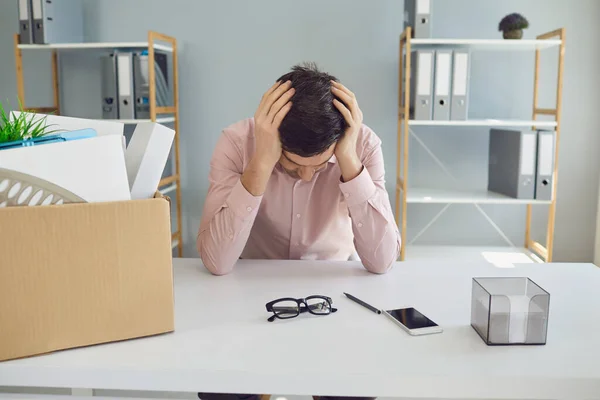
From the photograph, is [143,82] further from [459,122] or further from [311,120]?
[311,120]

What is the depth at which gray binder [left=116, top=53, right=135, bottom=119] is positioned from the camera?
2.71m

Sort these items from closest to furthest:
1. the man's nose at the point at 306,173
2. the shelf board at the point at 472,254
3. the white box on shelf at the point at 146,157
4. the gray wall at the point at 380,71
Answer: the white box on shelf at the point at 146,157 < the man's nose at the point at 306,173 < the shelf board at the point at 472,254 < the gray wall at the point at 380,71

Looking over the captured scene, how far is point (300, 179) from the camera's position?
1475 mm

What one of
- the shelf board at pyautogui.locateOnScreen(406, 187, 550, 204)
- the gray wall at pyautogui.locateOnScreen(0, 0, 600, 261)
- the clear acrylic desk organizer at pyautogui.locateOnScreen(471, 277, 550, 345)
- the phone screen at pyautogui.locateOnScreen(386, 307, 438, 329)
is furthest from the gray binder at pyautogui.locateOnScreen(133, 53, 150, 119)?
the clear acrylic desk organizer at pyautogui.locateOnScreen(471, 277, 550, 345)

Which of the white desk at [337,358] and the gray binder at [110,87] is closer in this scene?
the white desk at [337,358]

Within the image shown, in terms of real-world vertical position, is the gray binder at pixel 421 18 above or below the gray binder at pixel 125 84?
above

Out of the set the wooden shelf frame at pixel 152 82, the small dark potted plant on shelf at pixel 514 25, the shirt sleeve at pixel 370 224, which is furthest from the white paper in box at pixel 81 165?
the small dark potted plant on shelf at pixel 514 25

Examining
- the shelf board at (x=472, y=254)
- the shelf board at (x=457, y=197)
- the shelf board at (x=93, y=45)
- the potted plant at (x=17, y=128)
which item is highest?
the shelf board at (x=93, y=45)

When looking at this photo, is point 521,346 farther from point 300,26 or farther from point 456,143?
point 300,26

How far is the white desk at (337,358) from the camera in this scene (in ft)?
2.53

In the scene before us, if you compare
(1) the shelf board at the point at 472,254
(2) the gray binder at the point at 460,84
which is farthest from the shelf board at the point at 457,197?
(2) the gray binder at the point at 460,84

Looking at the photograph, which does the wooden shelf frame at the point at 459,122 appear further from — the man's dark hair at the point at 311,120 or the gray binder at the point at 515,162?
the man's dark hair at the point at 311,120

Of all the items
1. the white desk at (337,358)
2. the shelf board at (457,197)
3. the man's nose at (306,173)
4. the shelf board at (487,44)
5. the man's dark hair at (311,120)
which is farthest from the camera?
the shelf board at (457,197)

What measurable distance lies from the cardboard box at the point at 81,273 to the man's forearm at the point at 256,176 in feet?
1.39
